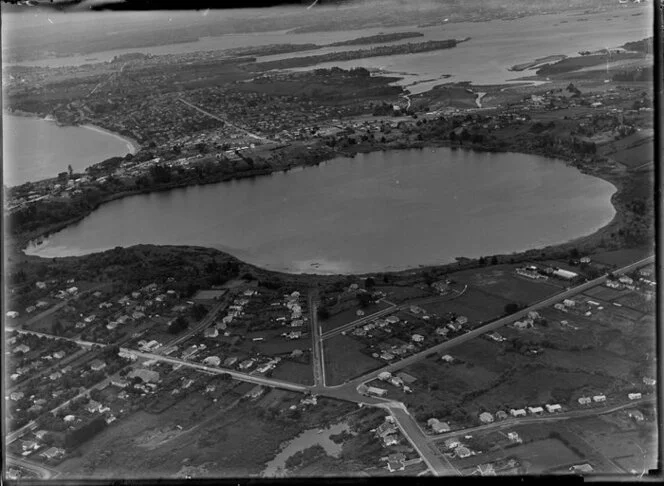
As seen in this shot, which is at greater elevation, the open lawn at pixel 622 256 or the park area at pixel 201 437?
the open lawn at pixel 622 256

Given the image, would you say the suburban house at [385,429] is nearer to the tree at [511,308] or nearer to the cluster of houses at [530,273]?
the tree at [511,308]

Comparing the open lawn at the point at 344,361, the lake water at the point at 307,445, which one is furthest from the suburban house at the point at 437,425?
the open lawn at the point at 344,361

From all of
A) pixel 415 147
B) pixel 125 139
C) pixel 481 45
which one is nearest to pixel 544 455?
pixel 415 147

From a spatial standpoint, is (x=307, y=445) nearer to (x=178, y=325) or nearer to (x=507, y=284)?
(x=178, y=325)

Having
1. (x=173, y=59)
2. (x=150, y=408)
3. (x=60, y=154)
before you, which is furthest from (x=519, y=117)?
(x=150, y=408)

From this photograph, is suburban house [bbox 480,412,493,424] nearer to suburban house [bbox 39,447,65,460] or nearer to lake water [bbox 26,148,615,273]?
lake water [bbox 26,148,615,273]

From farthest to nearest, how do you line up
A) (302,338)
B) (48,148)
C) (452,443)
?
(48,148) < (302,338) < (452,443)

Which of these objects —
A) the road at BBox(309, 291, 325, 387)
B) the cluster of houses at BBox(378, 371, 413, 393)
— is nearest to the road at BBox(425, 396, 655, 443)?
the cluster of houses at BBox(378, 371, 413, 393)
